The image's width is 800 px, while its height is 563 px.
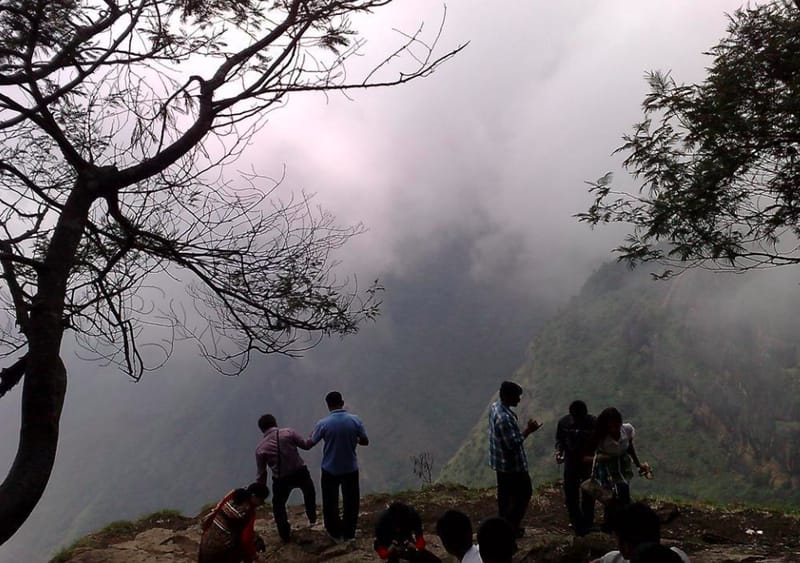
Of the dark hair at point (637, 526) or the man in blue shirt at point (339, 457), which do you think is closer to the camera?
the dark hair at point (637, 526)

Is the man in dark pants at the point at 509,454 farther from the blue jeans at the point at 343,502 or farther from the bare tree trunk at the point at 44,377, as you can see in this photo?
the bare tree trunk at the point at 44,377

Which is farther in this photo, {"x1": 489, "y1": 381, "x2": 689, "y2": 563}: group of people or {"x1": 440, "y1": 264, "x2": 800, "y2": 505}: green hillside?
{"x1": 440, "y1": 264, "x2": 800, "y2": 505}: green hillside

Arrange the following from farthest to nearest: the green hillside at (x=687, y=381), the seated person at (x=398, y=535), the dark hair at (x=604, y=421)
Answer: the green hillside at (x=687, y=381) < the dark hair at (x=604, y=421) < the seated person at (x=398, y=535)

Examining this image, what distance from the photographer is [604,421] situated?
582 centimetres

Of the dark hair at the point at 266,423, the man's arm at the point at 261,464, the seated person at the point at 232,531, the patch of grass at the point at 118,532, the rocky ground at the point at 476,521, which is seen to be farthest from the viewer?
the patch of grass at the point at 118,532

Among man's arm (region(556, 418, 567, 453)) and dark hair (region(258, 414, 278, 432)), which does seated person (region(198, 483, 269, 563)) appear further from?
man's arm (region(556, 418, 567, 453))

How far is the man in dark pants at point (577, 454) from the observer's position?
6.23 metres

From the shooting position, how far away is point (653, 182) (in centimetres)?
657

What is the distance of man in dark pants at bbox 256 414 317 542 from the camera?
22.4ft

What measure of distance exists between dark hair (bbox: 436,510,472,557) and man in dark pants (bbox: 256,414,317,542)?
137 inches

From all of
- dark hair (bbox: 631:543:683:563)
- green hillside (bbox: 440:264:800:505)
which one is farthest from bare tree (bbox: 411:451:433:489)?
green hillside (bbox: 440:264:800:505)

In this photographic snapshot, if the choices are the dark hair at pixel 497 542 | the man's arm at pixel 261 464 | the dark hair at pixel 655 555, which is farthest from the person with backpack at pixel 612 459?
the man's arm at pixel 261 464

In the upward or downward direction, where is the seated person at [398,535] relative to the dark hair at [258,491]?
downward

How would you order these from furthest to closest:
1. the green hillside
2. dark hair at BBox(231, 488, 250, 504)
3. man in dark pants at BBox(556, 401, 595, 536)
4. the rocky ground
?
the green hillside → man in dark pants at BBox(556, 401, 595, 536) → the rocky ground → dark hair at BBox(231, 488, 250, 504)
